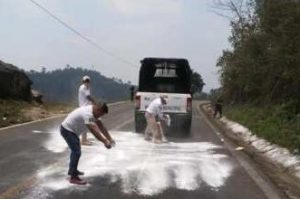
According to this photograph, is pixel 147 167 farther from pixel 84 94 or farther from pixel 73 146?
pixel 84 94

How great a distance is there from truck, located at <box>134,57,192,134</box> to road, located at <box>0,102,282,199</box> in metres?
3.33

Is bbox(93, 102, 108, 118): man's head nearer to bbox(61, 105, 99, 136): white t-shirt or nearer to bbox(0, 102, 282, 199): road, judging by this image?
bbox(61, 105, 99, 136): white t-shirt

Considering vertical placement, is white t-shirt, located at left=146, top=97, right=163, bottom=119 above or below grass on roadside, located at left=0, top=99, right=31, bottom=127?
above

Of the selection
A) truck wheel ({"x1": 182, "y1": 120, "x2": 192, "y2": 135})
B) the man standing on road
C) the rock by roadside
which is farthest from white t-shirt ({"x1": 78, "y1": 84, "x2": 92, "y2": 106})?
truck wheel ({"x1": 182, "y1": 120, "x2": 192, "y2": 135})

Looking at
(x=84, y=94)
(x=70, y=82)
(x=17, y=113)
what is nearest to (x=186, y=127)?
(x=84, y=94)

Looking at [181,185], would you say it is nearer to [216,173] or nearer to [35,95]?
[216,173]

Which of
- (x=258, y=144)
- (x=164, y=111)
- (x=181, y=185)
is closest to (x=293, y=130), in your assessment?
(x=258, y=144)

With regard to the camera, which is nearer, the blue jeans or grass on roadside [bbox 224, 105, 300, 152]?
the blue jeans

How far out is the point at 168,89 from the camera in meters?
24.8

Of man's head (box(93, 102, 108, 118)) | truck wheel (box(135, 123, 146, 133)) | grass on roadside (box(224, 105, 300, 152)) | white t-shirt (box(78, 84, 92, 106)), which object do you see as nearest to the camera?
man's head (box(93, 102, 108, 118))

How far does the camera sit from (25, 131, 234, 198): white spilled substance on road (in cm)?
1121

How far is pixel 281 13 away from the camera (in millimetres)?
27906

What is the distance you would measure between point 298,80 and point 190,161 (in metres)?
12.4

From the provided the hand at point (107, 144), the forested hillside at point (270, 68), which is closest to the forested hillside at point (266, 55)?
the forested hillside at point (270, 68)
